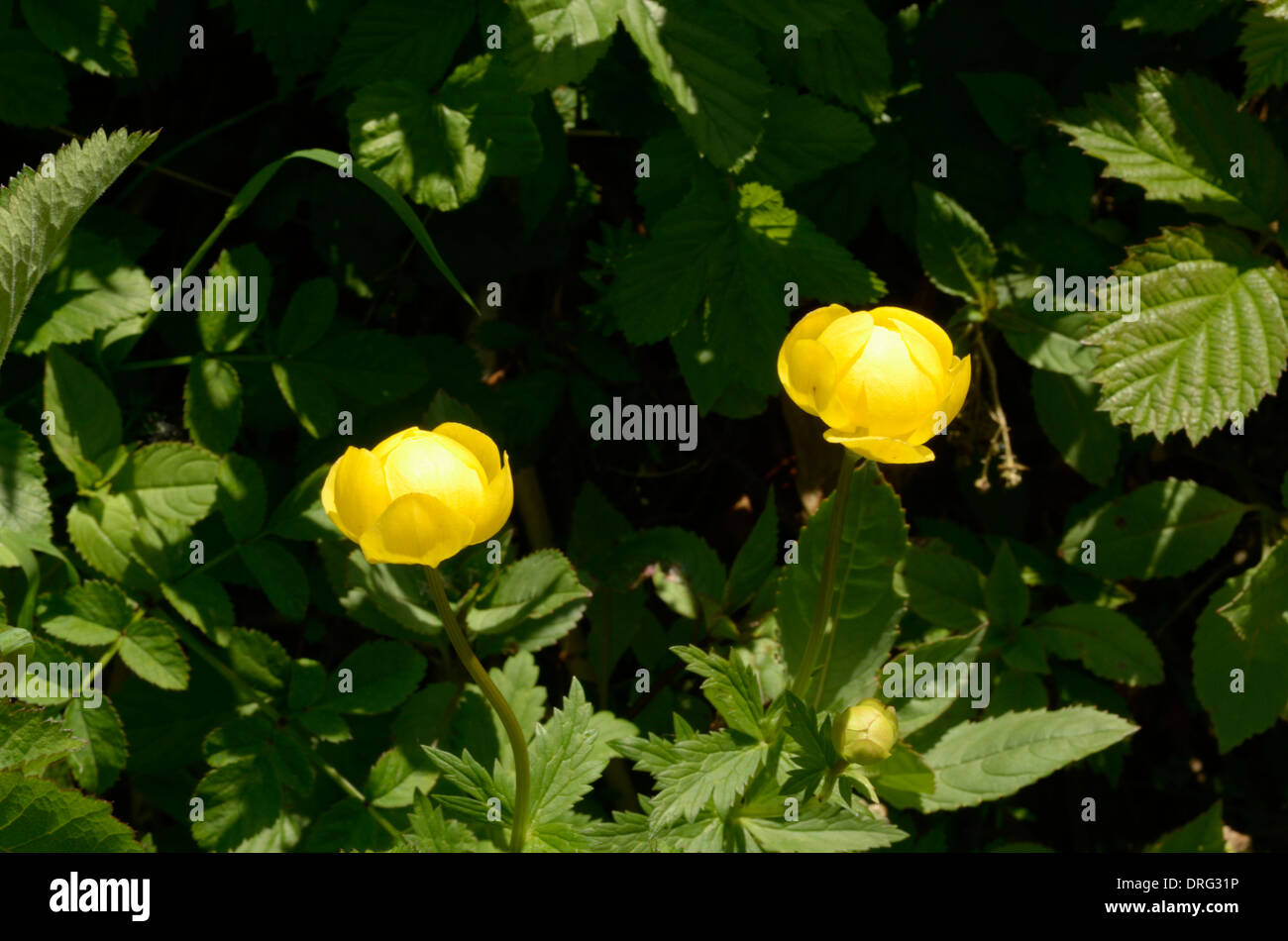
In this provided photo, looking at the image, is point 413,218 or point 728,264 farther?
point 728,264

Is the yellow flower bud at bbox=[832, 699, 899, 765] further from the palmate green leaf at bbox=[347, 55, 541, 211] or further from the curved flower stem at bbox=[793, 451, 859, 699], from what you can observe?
the palmate green leaf at bbox=[347, 55, 541, 211]

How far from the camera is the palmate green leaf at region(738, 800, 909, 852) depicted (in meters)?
1.70

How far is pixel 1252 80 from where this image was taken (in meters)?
2.09

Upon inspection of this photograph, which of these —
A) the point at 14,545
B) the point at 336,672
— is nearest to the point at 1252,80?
the point at 336,672

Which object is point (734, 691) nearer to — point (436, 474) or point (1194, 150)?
point (436, 474)

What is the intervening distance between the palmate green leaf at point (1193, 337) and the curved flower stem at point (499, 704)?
1352 mm

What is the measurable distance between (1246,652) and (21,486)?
2551 millimetres

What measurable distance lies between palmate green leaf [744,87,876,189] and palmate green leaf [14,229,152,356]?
135cm

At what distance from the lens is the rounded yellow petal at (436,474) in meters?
1.48

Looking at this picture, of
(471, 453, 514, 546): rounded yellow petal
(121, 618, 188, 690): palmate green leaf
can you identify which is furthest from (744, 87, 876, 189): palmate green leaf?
(121, 618, 188, 690): palmate green leaf

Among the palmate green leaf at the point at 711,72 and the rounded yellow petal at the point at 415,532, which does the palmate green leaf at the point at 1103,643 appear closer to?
the palmate green leaf at the point at 711,72

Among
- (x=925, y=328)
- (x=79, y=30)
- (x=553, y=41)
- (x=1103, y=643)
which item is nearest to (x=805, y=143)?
(x=553, y=41)

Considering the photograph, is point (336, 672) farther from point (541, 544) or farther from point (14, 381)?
point (14, 381)

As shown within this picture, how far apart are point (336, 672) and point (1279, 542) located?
201cm
